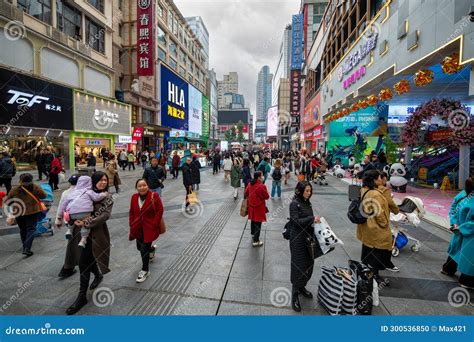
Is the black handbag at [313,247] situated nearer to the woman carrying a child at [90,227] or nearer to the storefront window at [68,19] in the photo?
the woman carrying a child at [90,227]

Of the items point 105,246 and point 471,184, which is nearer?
point 105,246

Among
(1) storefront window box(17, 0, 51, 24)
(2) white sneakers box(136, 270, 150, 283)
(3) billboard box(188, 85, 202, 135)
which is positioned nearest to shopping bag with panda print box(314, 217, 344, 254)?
(2) white sneakers box(136, 270, 150, 283)

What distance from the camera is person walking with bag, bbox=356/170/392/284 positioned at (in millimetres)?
3777

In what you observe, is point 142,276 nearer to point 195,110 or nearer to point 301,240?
point 301,240

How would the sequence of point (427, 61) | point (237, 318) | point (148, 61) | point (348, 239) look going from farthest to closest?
point (148, 61)
point (427, 61)
point (348, 239)
point (237, 318)

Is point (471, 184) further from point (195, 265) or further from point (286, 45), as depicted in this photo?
point (286, 45)

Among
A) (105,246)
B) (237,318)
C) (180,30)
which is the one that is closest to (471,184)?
(237,318)

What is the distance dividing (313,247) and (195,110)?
55.8m

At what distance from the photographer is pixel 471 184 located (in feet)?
12.9

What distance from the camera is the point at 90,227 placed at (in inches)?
136

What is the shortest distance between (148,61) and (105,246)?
28637mm
